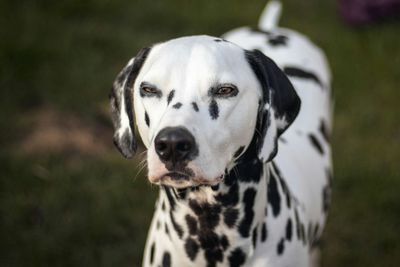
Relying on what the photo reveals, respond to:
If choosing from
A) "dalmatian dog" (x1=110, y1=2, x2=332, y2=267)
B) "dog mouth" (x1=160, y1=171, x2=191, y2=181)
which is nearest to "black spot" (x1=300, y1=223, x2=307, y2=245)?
"dalmatian dog" (x1=110, y1=2, x2=332, y2=267)

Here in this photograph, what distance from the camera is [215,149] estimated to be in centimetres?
257

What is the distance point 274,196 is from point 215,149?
2.39 ft

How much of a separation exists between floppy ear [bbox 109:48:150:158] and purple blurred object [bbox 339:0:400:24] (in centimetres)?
484

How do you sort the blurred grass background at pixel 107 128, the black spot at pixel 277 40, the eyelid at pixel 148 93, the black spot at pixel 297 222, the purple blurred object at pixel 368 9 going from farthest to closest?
the purple blurred object at pixel 368 9 < the blurred grass background at pixel 107 128 < the black spot at pixel 277 40 < the black spot at pixel 297 222 < the eyelid at pixel 148 93

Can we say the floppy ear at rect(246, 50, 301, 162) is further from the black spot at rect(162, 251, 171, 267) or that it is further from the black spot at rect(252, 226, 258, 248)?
the black spot at rect(162, 251, 171, 267)

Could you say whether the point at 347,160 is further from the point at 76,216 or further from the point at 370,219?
the point at 76,216

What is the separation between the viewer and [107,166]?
539 cm

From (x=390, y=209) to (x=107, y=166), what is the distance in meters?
2.27

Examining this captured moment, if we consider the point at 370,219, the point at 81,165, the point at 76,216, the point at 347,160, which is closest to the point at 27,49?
the point at 81,165

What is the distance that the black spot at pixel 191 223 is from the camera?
2938 mm

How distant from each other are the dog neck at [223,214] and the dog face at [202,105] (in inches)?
5.7

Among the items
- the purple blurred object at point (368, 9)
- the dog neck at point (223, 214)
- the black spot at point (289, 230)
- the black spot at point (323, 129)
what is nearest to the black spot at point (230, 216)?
the dog neck at point (223, 214)

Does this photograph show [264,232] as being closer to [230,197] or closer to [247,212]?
[247,212]

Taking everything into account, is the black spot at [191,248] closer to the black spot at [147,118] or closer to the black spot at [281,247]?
the black spot at [281,247]
